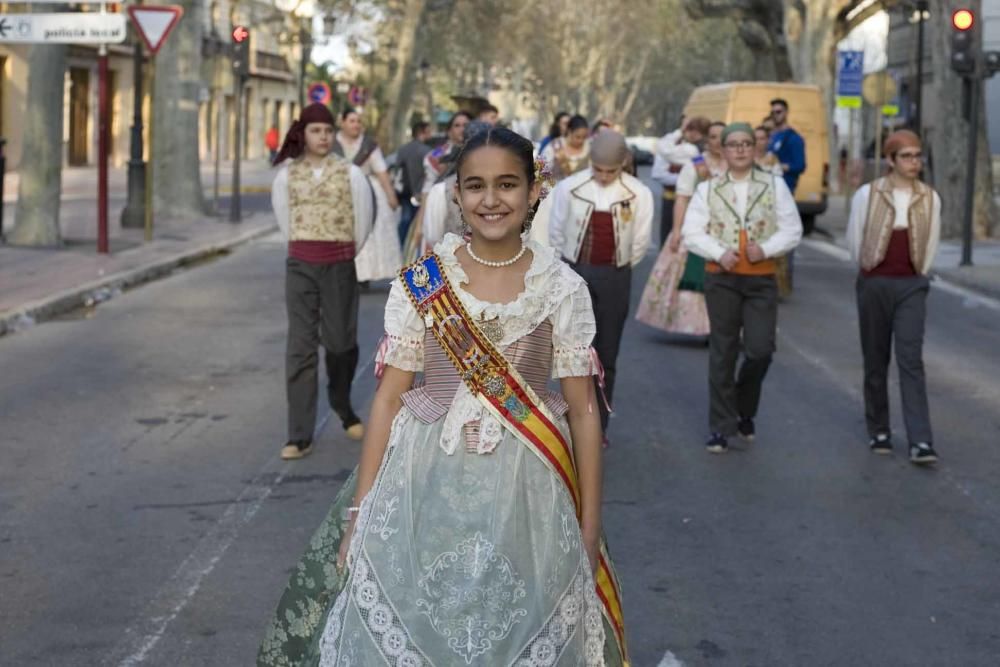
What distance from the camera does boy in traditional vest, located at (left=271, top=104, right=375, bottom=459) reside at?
8.81 metres

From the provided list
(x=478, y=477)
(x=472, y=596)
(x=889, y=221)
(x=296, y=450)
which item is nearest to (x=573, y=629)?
(x=472, y=596)

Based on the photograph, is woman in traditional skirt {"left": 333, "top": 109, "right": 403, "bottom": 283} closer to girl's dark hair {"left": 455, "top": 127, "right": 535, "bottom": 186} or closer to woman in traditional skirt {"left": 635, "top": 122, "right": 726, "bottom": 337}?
woman in traditional skirt {"left": 635, "top": 122, "right": 726, "bottom": 337}

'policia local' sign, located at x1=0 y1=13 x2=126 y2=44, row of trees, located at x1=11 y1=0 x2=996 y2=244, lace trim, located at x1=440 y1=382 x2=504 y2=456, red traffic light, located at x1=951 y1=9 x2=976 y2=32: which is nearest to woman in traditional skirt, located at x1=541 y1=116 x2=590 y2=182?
'policia local' sign, located at x1=0 y1=13 x2=126 y2=44

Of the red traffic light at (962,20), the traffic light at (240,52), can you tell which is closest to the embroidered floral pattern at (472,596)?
the red traffic light at (962,20)

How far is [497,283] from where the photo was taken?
3.75 meters

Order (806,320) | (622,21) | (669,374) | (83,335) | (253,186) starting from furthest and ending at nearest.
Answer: (622,21)
(253,186)
(806,320)
(83,335)
(669,374)

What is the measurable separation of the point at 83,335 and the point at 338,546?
405 inches

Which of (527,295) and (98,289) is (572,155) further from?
(527,295)

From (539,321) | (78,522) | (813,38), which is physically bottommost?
(78,522)

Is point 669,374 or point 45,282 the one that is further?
point 45,282

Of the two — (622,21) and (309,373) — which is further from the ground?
(622,21)

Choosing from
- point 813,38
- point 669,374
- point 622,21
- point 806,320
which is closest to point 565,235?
point 669,374

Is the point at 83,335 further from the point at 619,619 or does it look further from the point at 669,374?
the point at 619,619

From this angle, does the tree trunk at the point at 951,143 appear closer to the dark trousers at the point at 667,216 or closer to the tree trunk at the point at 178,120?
the dark trousers at the point at 667,216
